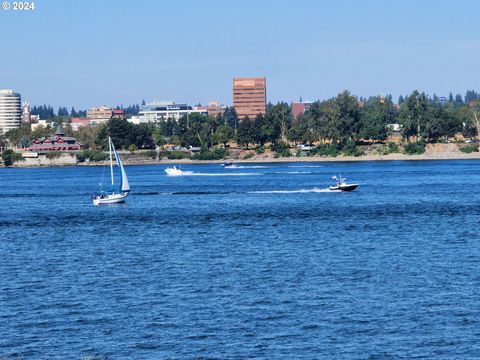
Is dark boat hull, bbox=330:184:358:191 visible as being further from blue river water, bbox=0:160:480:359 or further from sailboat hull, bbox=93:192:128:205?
sailboat hull, bbox=93:192:128:205

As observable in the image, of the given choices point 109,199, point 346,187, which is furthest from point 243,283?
point 346,187

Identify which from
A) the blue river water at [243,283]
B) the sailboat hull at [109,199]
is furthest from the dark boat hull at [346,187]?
the sailboat hull at [109,199]

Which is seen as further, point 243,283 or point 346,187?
point 346,187

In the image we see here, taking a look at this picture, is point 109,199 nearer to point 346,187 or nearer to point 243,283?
point 346,187

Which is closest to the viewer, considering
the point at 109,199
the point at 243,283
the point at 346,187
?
the point at 243,283

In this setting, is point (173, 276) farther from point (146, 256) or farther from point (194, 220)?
point (194, 220)

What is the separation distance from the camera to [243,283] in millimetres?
52562

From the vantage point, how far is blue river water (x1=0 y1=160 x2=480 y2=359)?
40.2m

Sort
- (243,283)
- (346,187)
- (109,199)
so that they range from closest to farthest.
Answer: (243,283), (109,199), (346,187)

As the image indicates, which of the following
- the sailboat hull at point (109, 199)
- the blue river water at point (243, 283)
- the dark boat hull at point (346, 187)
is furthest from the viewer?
the dark boat hull at point (346, 187)

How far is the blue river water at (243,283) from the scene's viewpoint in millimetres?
40219

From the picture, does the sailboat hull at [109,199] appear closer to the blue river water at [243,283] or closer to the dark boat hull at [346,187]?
the blue river water at [243,283]

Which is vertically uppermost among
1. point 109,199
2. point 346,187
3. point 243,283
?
point 243,283

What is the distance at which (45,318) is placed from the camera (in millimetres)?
44750
